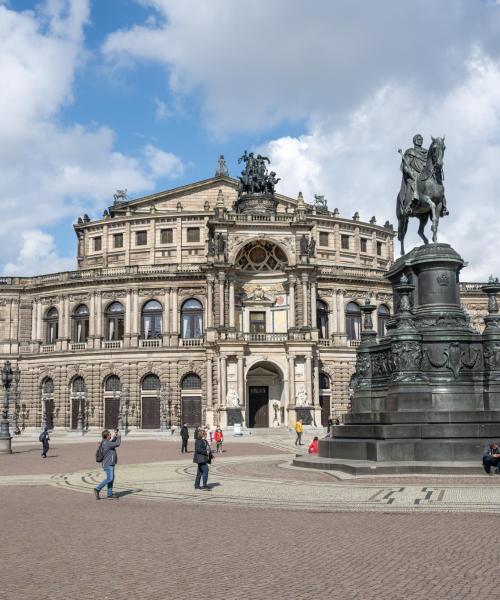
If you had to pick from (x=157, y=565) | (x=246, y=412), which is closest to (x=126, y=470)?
(x=157, y=565)

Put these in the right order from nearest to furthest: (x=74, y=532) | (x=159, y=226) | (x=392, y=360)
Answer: (x=74, y=532) < (x=392, y=360) < (x=159, y=226)

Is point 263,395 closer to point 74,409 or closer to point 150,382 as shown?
point 150,382

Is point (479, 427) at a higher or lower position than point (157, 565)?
higher

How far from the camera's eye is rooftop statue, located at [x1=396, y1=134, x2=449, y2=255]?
2402cm

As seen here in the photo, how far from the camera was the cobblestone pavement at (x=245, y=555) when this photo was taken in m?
8.55

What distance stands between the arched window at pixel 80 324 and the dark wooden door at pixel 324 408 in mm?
24504

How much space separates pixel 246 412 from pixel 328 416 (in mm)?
8968

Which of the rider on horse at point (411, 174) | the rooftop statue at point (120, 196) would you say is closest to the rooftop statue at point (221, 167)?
the rooftop statue at point (120, 196)

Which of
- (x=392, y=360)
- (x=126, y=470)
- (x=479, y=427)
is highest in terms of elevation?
(x=392, y=360)

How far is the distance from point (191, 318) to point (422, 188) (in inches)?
1872

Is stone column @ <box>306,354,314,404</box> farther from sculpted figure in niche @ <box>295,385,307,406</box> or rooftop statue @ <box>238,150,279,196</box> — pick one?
rooftop statue @ <box>238,150,279,196</box>

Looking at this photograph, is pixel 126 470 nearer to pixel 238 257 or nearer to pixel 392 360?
pixel 392 360

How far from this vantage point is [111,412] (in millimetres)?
68625

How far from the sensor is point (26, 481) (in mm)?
22500
